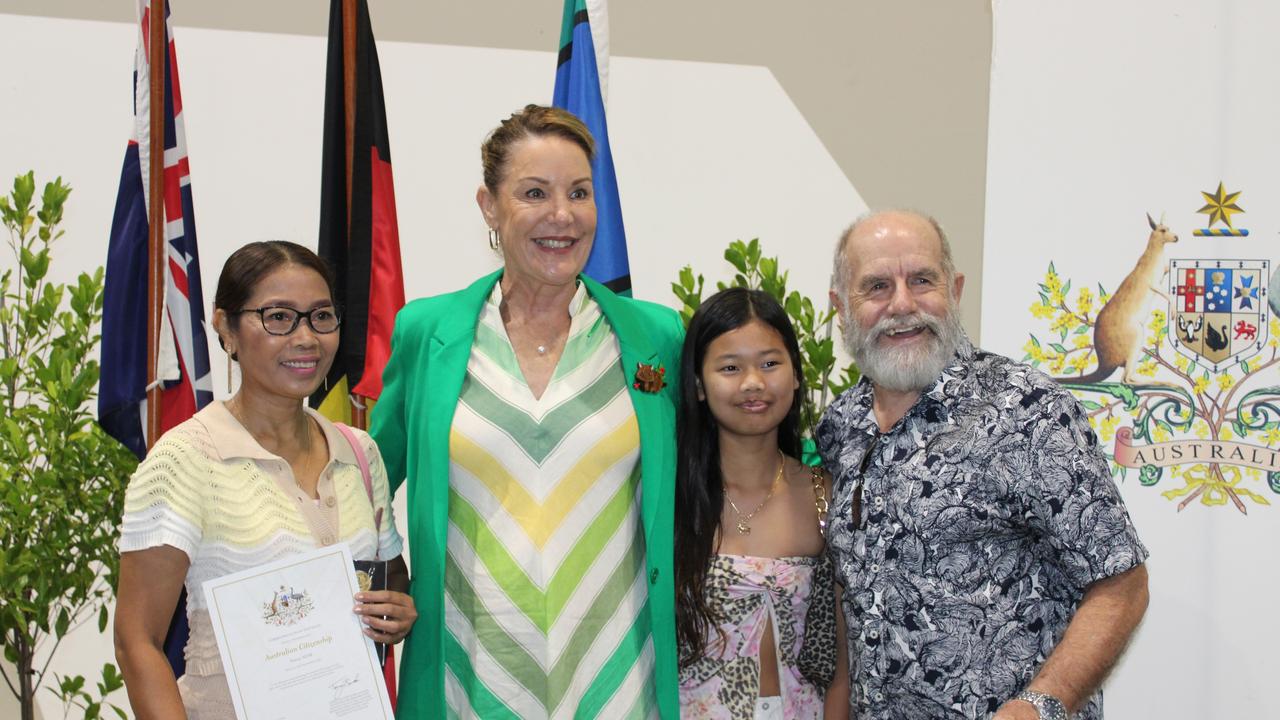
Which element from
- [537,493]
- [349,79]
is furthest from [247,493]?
[349,79]

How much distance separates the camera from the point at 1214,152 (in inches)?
131

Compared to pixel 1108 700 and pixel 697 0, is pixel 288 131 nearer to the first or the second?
pixel 697 0

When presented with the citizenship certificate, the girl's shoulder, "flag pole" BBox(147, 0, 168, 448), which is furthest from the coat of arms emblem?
"flag pole" BBox(147, 0, 168, 448)

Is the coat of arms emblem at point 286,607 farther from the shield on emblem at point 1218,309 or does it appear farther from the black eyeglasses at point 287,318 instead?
the shield on emblem at point 1218,309

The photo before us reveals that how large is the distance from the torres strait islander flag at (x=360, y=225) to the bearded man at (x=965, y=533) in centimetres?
156

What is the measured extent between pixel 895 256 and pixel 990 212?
5.05 feet

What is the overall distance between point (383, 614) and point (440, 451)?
361 mm

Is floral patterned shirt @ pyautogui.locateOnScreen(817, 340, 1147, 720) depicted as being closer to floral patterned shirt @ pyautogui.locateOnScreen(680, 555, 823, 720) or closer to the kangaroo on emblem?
floral patterned shirt @ pyautogui.locateOnScreen(680, 555, 823, 720)

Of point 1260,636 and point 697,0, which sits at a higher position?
point 697,0

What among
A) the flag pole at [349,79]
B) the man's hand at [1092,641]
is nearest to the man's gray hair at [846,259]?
the man's hand at [1092,641]

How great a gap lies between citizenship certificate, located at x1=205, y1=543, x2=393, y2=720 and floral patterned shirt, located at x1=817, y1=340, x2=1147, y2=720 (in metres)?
0.90

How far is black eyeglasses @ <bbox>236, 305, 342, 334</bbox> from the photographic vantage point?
1861mm

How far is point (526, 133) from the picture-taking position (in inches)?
86.5

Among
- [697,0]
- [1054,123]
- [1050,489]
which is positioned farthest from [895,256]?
[697,0]
